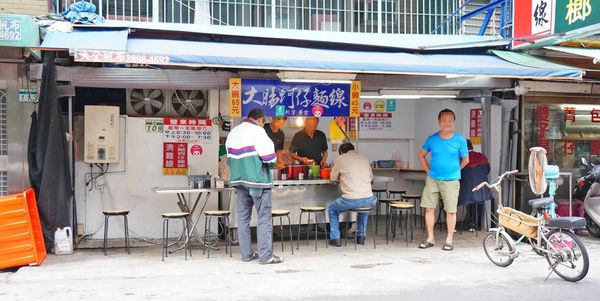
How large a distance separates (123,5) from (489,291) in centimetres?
744

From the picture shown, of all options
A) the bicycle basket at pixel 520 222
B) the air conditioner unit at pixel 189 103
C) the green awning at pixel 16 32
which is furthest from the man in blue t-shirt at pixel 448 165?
the green awning at pixel 16 32

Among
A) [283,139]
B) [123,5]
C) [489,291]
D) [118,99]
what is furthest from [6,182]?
[489,291]

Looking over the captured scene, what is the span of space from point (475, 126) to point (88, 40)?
7.26 metres

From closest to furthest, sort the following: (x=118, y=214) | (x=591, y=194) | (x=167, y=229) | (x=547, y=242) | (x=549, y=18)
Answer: (x=547, y=242) < (x=167, y=229) < (x=118, y=214) < (x=549, y=18) < (x=591, y=194)

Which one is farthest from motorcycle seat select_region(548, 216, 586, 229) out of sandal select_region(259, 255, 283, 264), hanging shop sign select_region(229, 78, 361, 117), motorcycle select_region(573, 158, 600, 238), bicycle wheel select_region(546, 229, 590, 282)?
hanging shop sign select_region(229, 78, 361, 117)

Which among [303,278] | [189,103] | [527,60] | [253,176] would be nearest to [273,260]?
[303,278]

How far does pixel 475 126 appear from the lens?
11.5 metres

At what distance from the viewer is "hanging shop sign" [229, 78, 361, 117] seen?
8523 millimetres

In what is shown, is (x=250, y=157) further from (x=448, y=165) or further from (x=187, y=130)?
Result: (x=448, y=165)

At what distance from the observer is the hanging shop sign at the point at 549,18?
8.19 metres

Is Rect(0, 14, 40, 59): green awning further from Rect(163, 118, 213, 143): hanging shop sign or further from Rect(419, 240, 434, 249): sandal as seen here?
Rect(419, 240, 434, 249): sandal

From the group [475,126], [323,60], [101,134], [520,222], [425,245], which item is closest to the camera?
[520,222]

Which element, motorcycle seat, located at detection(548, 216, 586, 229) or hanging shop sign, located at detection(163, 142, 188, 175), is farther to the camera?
hanging shop sign, located at detection(163, 142, 188, 175)

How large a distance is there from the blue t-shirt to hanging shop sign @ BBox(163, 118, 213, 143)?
3374mm
